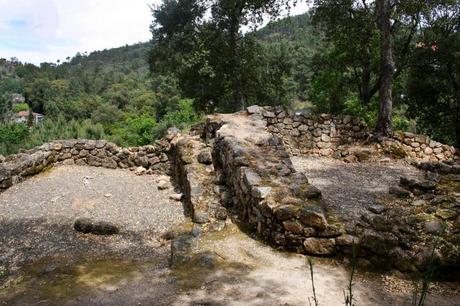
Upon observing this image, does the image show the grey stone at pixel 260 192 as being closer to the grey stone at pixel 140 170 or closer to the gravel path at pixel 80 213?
the gravel path at pixel 80 213

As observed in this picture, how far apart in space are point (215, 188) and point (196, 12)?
529 inches

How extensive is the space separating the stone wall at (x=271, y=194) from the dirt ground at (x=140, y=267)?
0.96 feet

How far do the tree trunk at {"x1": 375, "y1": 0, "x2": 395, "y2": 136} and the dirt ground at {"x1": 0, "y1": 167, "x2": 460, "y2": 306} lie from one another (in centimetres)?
710

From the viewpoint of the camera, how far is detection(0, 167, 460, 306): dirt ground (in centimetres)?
490

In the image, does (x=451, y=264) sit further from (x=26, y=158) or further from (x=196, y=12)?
(x=196, y=12)

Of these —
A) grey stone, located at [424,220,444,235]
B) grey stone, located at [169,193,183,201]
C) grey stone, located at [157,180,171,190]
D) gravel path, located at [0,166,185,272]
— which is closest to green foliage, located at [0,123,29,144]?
gravel path, located at [0,166,185,272]

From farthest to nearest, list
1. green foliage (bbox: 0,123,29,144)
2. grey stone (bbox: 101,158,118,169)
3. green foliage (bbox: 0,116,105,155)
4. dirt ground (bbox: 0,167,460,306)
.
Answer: green foliage (bbox: 0,123,29,144)
green foliage (bbox: 0,116,105,155)
grey stone (bbox: 101,158,118,169)
dirt ground (bbox: 0,167,460,306)

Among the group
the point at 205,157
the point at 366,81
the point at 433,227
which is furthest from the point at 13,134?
the point at 433,227

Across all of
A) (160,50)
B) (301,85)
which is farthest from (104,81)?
(160,50)

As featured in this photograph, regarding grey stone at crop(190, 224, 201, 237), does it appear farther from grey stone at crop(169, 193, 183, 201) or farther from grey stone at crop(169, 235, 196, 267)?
grey stone at crop(169, 193, 183, 201)

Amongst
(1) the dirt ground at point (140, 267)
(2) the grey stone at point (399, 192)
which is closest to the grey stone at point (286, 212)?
(1) the dirt ground at point (140, 267)

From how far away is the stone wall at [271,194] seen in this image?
604 centimetres

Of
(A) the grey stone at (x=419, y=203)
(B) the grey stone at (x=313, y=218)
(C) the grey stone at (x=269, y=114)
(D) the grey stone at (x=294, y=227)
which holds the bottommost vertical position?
(A) the grey stone at (x=419, y=203)

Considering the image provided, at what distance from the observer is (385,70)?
12398 millimetres
